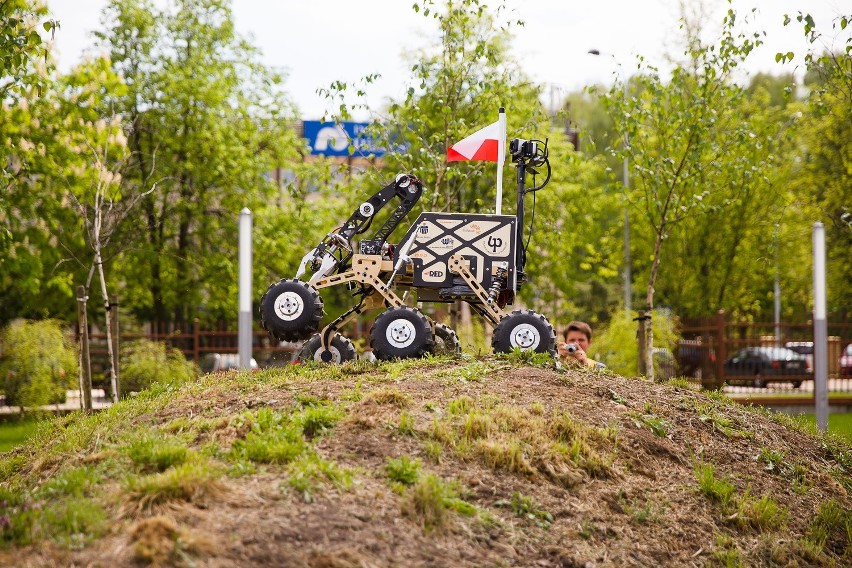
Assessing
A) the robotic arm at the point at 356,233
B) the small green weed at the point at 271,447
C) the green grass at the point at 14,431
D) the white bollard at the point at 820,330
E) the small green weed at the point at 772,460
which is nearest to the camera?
the small green weed at the point at 271,447

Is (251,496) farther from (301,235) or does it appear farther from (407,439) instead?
(301,235)

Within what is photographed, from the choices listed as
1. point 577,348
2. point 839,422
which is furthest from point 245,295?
point 839,422

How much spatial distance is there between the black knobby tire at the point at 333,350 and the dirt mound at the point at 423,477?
700mm

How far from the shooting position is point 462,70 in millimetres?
16312

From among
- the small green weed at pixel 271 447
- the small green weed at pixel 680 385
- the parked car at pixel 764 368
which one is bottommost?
the parked car at pixel 764 368

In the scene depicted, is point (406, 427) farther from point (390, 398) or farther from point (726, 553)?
point (726, 553)

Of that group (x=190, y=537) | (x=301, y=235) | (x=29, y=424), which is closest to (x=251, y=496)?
(x=190, y=537)

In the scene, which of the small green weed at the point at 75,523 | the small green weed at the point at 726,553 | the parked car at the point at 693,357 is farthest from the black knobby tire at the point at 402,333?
the parked car at the point at 693,357

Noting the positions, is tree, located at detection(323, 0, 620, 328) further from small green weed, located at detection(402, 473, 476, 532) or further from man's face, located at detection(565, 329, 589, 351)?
small green weed, located at detection(402, 473, 476, 532)

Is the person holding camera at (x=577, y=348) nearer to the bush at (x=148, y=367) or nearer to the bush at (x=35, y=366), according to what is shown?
the bush at (x=148, y=367)

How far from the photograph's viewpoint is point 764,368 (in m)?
26.4

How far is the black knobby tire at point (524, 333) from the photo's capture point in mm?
9914

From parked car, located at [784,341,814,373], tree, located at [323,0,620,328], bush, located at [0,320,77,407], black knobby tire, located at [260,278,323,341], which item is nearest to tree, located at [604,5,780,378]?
tree, located at [323,0,620,328]

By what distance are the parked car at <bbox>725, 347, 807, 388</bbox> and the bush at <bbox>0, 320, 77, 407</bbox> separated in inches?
589
